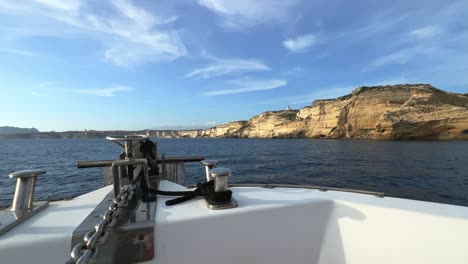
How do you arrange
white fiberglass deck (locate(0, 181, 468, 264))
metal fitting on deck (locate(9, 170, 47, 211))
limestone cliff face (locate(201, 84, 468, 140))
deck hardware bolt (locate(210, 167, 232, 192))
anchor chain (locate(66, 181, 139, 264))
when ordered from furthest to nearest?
limestone cliff face (locate(201, 84, 468, 140)) < deck hardware bolt (locate(210, 167, 232, 192)) < metal fitting on deck (locate(9, 170, 47, 211)) < white fiberglass deck (locate(0, 181, 468, 264)) < anchor chain (locate(66, 181, 139, 264))

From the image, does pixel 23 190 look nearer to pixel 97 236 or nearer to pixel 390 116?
pixel 97 236

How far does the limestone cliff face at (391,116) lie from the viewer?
50.2 meters

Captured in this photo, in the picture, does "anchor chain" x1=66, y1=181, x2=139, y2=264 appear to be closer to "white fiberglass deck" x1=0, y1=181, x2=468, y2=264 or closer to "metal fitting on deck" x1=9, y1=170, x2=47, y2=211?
"white fiberglass deck" x1=0, y1=181, x2=468, y2=264

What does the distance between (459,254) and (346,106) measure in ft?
233

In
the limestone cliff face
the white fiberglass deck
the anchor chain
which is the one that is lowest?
the white fiberglass deck

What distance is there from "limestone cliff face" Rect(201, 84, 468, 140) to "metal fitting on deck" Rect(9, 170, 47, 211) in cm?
6344

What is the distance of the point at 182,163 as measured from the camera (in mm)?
4066

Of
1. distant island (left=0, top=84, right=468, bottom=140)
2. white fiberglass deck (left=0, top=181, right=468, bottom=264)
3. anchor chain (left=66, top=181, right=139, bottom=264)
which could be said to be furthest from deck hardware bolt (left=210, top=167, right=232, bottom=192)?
distant island (left=0, top=84, right=468, bottom=140)

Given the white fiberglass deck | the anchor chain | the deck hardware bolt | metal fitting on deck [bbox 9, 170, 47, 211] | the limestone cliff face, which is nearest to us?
the anchor chain

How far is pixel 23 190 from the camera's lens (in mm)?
1686

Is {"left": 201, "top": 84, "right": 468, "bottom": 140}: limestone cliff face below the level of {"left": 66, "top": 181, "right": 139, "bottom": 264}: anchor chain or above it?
above

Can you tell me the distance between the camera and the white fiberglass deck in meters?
1.47

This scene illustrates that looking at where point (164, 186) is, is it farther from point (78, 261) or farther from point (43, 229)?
point (78, 261)

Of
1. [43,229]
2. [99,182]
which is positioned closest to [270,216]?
[43,229]
